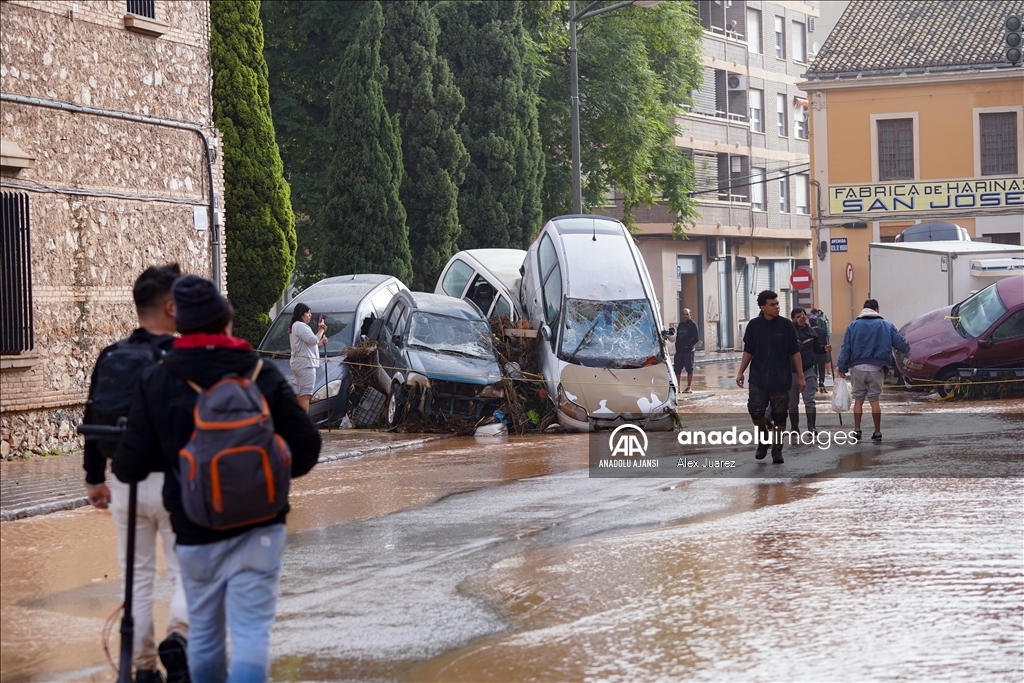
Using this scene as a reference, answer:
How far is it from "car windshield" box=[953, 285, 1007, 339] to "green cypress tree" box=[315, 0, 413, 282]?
37.6 ft

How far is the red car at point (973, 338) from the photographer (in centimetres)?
2603

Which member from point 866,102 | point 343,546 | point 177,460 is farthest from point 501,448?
point 866,102

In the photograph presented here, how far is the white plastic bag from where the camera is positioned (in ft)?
58.3

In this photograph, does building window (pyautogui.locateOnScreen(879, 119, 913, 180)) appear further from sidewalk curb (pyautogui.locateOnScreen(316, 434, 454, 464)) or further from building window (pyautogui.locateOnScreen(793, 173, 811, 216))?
sidewalk curb (pyautogui.locateOnScreen(316, 434, 454, 464))

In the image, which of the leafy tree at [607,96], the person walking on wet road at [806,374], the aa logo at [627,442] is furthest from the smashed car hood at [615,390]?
the leafy tree at [607,96]

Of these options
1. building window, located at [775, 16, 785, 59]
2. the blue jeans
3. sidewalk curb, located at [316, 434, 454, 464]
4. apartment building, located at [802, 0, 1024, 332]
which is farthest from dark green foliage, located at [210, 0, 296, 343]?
building window, located at [775, 16, 785, 59]

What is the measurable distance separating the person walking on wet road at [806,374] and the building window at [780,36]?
45627 mm

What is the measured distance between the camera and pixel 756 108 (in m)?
62.5

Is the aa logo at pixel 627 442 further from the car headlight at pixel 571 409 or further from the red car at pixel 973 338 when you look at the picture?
the red car at pixel 973 338

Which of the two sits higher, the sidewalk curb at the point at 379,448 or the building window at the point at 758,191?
the building window at the point at 758,191

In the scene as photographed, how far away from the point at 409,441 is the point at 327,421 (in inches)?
104

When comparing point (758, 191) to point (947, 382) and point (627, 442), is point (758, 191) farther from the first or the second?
point (627, 442)

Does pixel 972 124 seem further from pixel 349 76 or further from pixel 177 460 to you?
pixel 177 460

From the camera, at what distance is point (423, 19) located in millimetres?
32625
